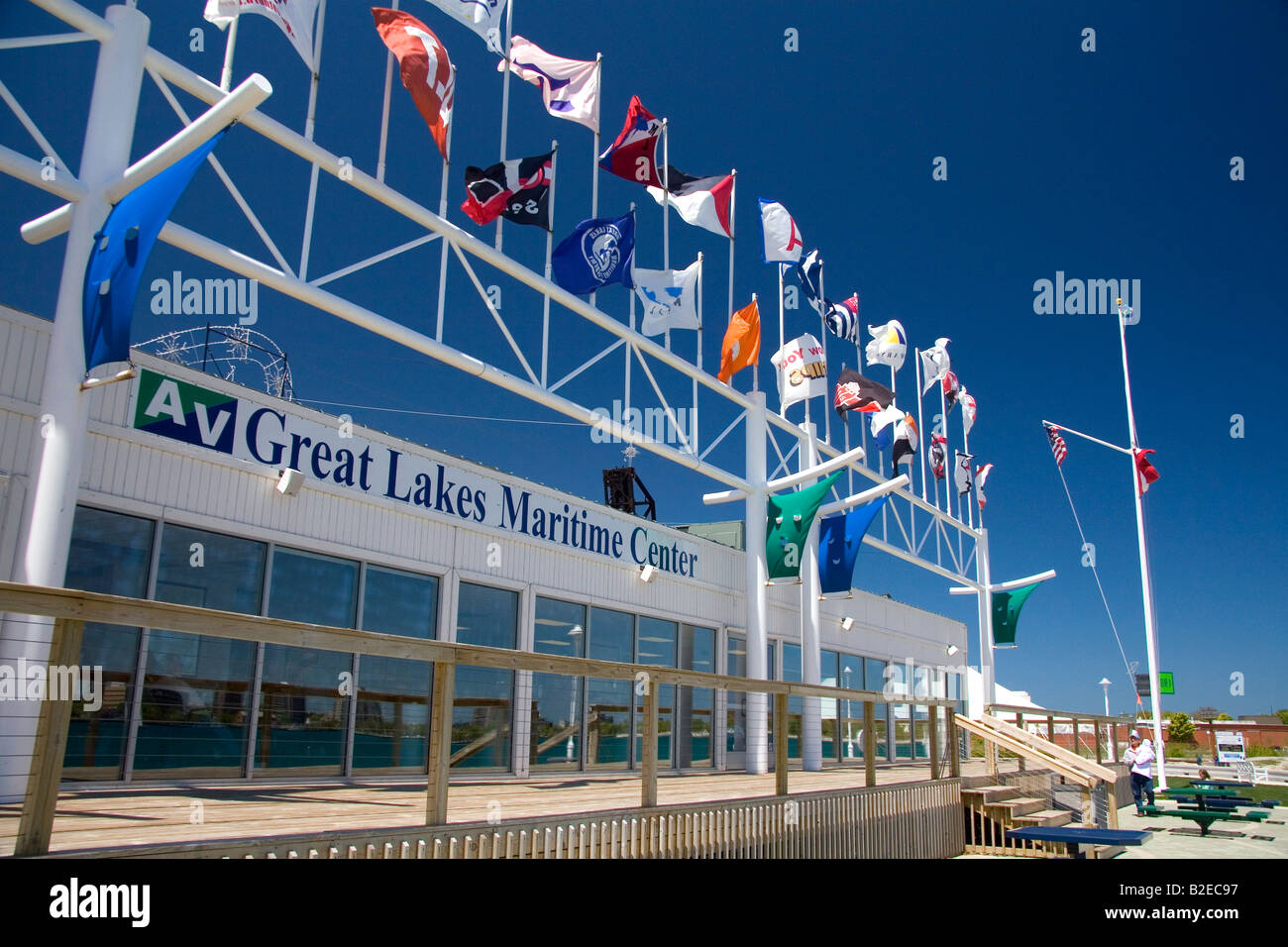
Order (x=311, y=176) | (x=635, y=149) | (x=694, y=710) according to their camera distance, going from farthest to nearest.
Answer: (x=694, y=710), (x=635, y=149), (x=311, y=176)

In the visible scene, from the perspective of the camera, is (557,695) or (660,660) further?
(660,660)

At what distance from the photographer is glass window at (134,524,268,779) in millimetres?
8492

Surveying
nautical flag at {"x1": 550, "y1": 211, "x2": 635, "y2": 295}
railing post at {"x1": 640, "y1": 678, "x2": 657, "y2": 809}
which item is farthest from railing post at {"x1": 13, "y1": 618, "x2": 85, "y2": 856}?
nautical flag at {"x1": 550, "y1": 211, "x2": 635, "y2": 295}

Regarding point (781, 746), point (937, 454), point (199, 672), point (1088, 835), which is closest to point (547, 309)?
point (199, 672)

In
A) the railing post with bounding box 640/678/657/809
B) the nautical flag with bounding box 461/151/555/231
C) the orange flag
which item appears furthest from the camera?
the orange flag

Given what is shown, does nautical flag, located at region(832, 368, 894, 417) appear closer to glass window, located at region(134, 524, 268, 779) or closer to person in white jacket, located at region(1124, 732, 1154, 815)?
person in white jacket, located at region(1124, 732, 1154, 815)

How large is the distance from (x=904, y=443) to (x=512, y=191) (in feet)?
39.4

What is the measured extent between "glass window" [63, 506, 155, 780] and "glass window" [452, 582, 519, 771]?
3895 millimetres

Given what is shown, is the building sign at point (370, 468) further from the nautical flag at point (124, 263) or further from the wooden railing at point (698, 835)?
the wooden railing at point (698, 835)

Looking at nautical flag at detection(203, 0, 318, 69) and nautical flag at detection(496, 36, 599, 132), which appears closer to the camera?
nautical flag at detection(203, 0, 318, 69)

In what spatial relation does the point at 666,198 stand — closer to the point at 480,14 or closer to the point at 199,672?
the point at 480,14

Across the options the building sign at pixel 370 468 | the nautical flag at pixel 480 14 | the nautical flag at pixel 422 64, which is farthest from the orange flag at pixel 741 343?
the nautical flag at pixel 422 64

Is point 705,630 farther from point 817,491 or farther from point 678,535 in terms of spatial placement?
point 817,491

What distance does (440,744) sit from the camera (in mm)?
5734
